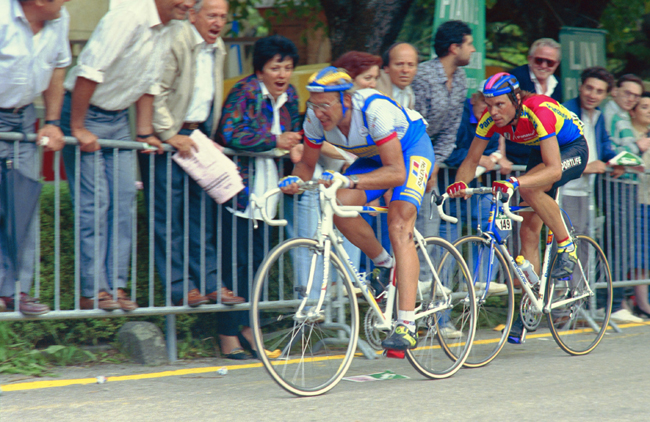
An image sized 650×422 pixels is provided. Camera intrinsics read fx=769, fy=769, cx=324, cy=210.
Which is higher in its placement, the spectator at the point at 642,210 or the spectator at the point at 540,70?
the spectator at the point at 540,70

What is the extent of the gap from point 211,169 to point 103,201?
802 mm

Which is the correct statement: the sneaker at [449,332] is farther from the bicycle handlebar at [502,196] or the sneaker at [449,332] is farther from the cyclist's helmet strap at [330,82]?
the cyclist's helmet strap at [330,82]

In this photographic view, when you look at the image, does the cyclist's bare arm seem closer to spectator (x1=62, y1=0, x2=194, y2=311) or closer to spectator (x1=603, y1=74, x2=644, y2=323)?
spectator (x1=603, y1=74, x2=644, y2=323)

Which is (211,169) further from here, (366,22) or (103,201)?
(366,22)

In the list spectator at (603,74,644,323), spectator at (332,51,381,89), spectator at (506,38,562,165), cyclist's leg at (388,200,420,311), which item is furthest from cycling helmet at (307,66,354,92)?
spectator at (603,74,644,323)

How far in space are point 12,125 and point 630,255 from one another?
610 centimetres

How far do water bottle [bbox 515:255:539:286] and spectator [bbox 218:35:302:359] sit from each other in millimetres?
1932

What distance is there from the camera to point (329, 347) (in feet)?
14.9

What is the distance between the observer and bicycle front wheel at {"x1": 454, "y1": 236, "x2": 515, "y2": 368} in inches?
219

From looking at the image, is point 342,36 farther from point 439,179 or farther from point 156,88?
point 156,88

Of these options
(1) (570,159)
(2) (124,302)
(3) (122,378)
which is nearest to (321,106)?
(2) (124,302)

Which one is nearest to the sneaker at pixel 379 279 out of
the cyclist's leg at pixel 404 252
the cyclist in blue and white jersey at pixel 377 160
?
the cyclist in blue and white jersey at pixel 377 160

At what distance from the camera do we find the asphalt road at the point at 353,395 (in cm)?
402

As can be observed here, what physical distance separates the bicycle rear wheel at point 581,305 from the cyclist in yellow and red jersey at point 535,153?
26cm
